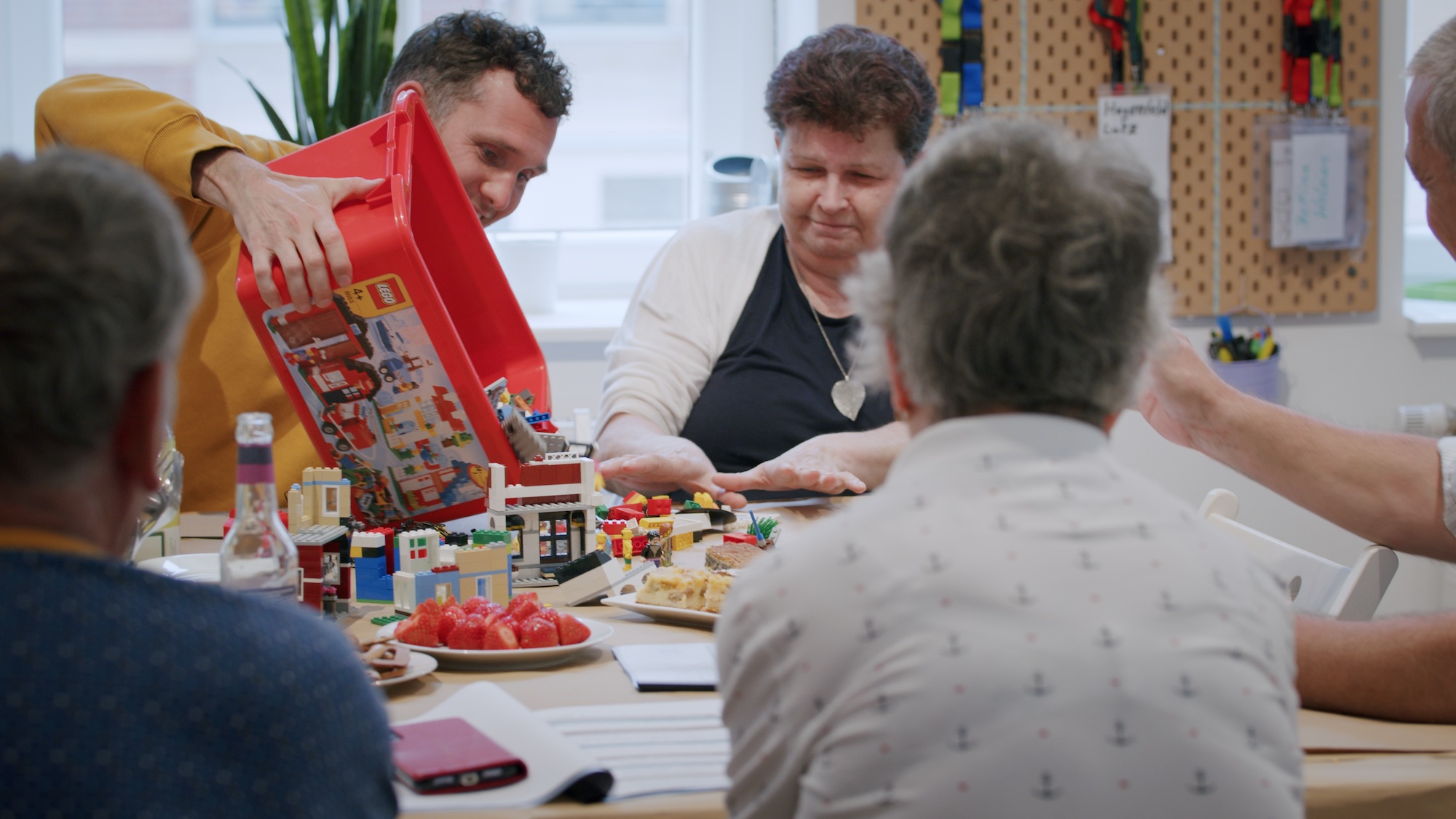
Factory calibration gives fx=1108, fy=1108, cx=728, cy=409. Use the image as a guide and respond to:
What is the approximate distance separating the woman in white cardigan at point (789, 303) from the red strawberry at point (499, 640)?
33.1 inches

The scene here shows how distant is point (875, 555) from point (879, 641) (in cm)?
5

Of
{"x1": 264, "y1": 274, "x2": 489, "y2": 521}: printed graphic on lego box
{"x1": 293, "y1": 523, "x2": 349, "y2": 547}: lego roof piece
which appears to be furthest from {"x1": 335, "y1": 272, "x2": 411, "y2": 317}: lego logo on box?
{"x1": 293, "y1": 523, "x2": 349, "y2": 547}: lego roof piece

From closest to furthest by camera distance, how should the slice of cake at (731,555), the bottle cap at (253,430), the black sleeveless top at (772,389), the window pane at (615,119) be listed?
the bottle cap at (253,430)
the slice of cake at (731,555)
the black sleeveless top at (772,389)
the window pane at (615,119)

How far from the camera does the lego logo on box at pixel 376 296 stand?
136 cm

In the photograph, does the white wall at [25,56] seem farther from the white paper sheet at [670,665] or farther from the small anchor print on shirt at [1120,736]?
the small anchor print on shirt at [1120,736]

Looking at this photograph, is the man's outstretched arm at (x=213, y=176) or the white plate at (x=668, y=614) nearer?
the white plate at (x=668, y=614)

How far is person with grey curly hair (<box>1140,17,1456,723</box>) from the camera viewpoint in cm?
103

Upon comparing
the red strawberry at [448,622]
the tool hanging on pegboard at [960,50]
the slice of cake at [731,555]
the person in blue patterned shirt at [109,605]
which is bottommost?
the slice of cake at [731,555]


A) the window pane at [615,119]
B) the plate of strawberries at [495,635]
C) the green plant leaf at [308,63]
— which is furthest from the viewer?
the window pane at [615,119]

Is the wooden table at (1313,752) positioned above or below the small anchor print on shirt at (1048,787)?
below

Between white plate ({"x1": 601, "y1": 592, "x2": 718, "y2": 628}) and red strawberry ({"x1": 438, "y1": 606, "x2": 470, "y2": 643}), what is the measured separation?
20 centimetres

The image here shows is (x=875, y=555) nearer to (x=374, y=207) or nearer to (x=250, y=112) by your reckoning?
(x=374, y=207)

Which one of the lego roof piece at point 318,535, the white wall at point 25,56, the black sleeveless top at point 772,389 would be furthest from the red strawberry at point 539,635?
the white wall at point 25,56

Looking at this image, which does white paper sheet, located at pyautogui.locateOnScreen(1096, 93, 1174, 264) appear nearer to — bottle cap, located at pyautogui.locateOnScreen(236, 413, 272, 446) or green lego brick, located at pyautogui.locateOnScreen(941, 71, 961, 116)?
green lego brick, located at pyautogui.locateOnScreen(941, 71, 961, 116)
